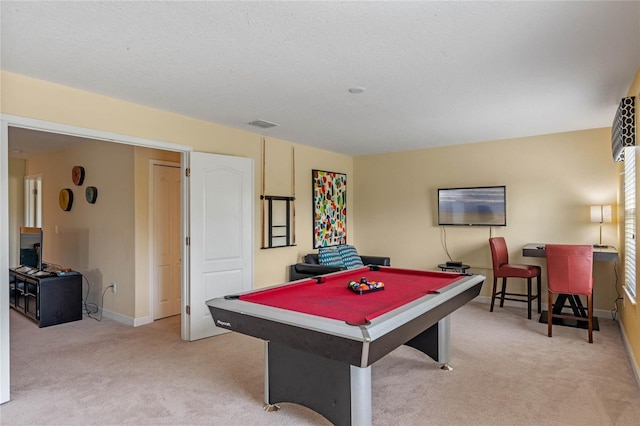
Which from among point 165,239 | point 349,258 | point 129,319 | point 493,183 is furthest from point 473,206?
point 129,319

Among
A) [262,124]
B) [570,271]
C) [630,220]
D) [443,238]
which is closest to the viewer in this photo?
[630,220]

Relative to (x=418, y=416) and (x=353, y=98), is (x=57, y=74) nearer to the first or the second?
(x=353, y=98)

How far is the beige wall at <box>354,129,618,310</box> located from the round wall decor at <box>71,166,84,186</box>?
14.0 ft

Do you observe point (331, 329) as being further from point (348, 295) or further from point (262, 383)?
point (262, 383)

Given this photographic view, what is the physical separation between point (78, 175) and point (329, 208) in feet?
12.1

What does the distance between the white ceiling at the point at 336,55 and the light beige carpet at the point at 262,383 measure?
7.68 feet

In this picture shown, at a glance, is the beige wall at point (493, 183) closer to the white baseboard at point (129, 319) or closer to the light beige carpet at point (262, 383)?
the light beige carpet at point (262, 383)

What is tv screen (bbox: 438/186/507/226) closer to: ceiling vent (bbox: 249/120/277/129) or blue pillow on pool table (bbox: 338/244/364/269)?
blue pillow on pool table (bbox: 338/244/364/269)

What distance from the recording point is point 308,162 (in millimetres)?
5762

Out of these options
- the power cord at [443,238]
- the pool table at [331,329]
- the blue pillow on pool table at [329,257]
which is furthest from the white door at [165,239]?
the power cord at [443,238]

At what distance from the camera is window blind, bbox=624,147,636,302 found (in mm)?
3230

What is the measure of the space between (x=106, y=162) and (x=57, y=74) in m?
2.33

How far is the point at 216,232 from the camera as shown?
13.7 feet

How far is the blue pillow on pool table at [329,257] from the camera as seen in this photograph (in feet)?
17.3
